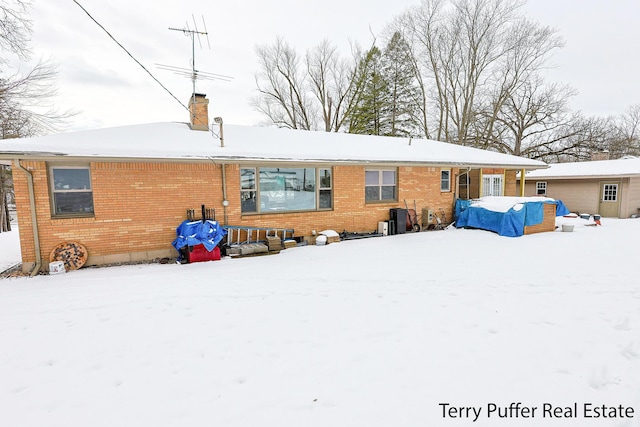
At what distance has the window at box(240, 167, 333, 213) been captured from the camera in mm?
8422

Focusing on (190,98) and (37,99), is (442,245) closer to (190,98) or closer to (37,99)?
(190,98)

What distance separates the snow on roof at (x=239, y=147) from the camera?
6355 millimetres

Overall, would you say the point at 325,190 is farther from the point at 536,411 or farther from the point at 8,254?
the point at 8,254

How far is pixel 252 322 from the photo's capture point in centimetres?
377

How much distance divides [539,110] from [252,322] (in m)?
28.6

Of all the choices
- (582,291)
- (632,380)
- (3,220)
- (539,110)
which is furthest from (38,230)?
(539,110)

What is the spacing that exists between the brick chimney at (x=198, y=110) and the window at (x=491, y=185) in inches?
446

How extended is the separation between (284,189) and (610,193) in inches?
718

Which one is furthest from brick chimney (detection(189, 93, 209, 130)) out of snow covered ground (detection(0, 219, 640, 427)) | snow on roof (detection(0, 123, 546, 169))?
snow covered ground (detection(0, 219, 640, 427))

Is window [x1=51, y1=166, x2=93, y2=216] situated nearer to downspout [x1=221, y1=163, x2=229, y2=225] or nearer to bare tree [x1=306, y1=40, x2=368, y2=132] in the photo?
downspout [x1=221, y1=163, x2=229, y2=225]

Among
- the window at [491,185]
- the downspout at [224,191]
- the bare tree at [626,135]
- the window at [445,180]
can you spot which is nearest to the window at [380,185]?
the window at [445,180]

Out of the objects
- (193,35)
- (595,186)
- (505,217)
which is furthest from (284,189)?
(595,186)

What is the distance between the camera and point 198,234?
7.02 m

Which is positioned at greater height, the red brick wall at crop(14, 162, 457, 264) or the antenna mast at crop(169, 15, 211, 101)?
the antenna mast at crop(169, 15, 211, 101)
